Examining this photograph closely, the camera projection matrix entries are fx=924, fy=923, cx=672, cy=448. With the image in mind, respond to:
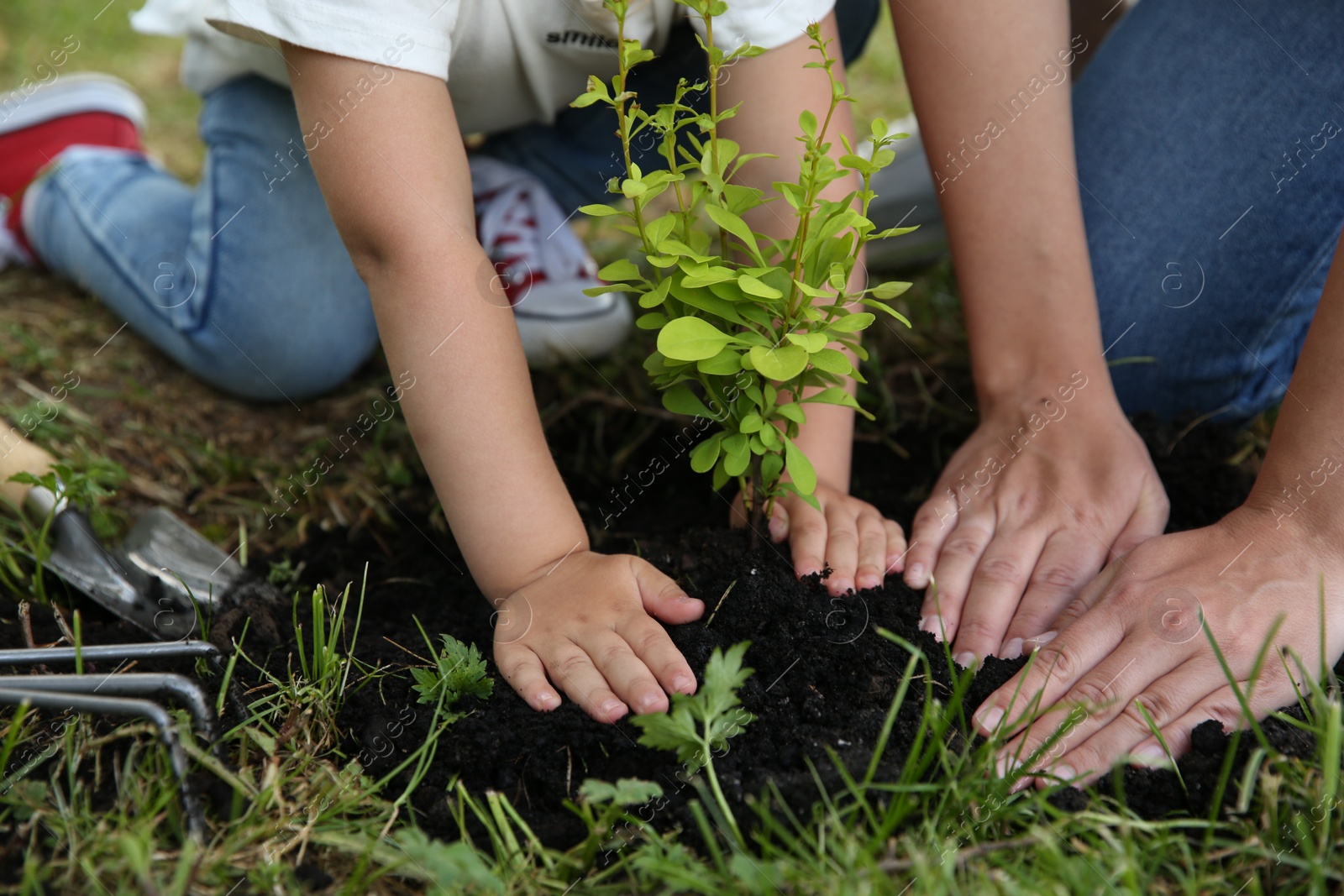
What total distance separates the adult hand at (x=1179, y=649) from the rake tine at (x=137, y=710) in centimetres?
106

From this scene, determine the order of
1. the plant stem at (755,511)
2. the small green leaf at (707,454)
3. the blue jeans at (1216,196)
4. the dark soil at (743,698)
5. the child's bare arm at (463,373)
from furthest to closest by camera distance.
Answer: the blue jeans at (1216,196) → the plant stem at (755,511) → the child's bare arm at (463,373) → the small green leaf at (707,454) → the dark soil at (743,698)

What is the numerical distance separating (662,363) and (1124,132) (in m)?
1.72

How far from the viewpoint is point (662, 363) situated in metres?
1.37

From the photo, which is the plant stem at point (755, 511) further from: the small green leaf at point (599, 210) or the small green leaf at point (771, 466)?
the small green leaf at point (599, 210)

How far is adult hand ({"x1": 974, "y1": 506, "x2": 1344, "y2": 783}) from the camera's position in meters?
1.31

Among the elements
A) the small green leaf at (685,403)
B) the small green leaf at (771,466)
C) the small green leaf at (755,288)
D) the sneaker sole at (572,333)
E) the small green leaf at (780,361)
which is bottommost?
the sneaker sole at (572,333)

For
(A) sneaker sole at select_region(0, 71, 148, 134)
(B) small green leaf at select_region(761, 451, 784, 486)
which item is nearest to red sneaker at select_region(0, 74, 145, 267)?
(A) sneaker sole at select_region(0, 71, 148, 134)

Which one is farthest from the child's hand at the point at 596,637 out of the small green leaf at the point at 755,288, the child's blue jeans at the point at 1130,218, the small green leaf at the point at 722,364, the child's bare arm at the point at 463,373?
the child's blue jeans at the point at 1130,218

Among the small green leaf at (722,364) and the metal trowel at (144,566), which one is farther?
the metal trowel at (144,566)

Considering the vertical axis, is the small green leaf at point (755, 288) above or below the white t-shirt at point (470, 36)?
below

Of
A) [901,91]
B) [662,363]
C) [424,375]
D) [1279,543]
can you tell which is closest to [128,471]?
[424,375]

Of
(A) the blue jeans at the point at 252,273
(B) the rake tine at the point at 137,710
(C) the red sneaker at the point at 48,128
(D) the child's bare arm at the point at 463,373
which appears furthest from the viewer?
(C) the red sneaker at the point at 48,128

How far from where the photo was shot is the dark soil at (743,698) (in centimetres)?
128

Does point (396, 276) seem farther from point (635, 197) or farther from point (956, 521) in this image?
point (956, 521)
